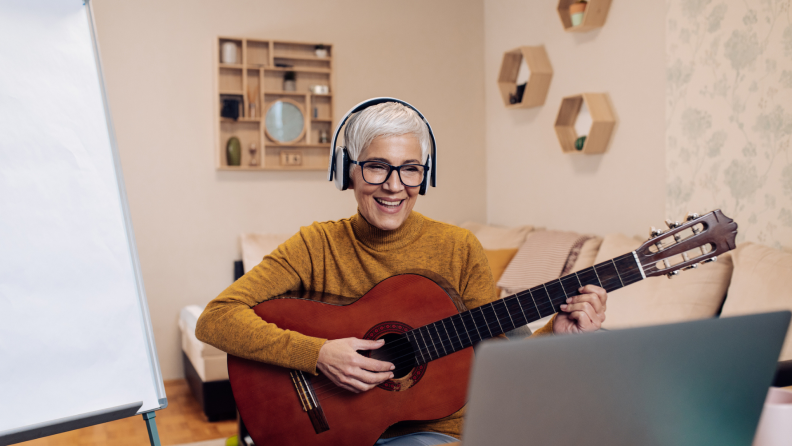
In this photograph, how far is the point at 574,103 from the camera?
320 centimetres

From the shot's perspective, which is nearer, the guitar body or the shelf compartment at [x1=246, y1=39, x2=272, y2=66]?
the guitar body

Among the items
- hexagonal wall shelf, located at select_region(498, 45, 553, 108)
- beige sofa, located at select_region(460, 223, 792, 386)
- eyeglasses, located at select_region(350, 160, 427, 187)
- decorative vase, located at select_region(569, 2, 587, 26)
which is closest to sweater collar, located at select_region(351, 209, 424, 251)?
eyeglasses, located at select_region(350, 160, 427, 187)

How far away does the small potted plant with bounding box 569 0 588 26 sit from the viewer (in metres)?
3.03

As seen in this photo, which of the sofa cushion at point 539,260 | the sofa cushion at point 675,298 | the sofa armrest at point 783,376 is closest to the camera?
the sofa armrest at point 783,376

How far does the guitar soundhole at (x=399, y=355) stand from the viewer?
1224 millimetres

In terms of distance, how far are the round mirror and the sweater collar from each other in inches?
96.3

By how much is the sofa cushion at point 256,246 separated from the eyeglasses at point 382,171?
89.9 inches

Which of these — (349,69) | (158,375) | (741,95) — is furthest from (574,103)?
(158,375)

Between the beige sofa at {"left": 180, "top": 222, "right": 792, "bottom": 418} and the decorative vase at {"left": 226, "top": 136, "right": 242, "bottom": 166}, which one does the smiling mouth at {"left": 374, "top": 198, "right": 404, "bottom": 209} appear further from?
the decorative vase at {"left": 226, "top": 136, "right": 242, "bottom": 166}

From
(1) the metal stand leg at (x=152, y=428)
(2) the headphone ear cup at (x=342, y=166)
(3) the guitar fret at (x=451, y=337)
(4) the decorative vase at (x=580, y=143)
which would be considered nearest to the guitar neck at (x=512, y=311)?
(3) the guitar fret at (x=451, y=337)

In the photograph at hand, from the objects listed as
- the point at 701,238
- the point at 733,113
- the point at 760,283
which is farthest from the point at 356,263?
the point at 733,113

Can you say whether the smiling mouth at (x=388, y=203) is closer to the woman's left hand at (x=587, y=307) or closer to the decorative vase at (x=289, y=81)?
the woman's left hand at (x=587, y=307)

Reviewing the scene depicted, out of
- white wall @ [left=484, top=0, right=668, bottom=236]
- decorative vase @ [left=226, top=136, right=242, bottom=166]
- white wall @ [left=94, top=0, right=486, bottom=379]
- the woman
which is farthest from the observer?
decorative vase @ [left=226, top=136, right=242, bottom=166]

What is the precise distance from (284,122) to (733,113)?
250 centimetres
